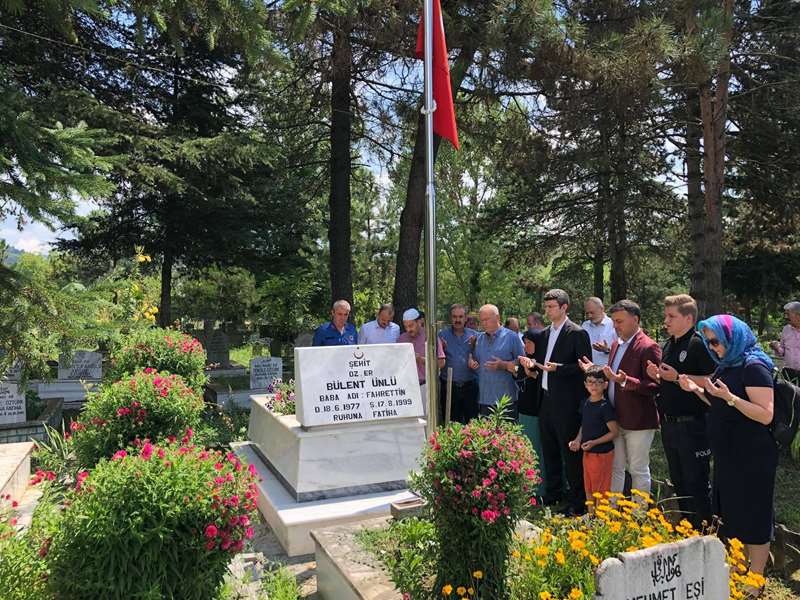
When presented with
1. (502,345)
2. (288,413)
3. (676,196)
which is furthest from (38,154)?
(676,196)

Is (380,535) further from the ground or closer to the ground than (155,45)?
closer to the ground

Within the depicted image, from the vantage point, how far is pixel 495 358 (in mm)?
5691

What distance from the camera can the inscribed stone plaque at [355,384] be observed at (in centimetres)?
527

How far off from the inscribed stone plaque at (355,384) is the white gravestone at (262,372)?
20.4 feet

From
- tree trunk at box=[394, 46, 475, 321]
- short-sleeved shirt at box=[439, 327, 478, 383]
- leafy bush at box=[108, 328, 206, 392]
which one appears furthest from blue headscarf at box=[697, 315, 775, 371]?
tree trunk at box=[394, 46, 475, 321]

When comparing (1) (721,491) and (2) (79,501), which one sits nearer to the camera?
(2) (79,501)

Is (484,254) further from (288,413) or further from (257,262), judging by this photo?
(288,413)

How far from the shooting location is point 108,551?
2383mm

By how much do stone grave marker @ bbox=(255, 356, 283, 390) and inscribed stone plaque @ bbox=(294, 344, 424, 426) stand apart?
20.4 ft

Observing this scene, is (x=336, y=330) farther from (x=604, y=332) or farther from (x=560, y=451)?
(x=604, y=332)

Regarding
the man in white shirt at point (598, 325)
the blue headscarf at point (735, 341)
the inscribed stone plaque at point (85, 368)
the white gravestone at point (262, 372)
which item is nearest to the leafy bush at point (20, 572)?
the blue headscarf at point (735, 341)

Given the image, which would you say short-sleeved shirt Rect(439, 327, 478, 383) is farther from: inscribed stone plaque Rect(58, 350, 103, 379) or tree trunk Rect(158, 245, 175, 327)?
tree trunk Rect(158, 245, 175, 327)

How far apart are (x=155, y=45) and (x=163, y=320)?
601cm

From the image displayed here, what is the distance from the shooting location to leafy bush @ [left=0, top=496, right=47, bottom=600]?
2.56 metres
